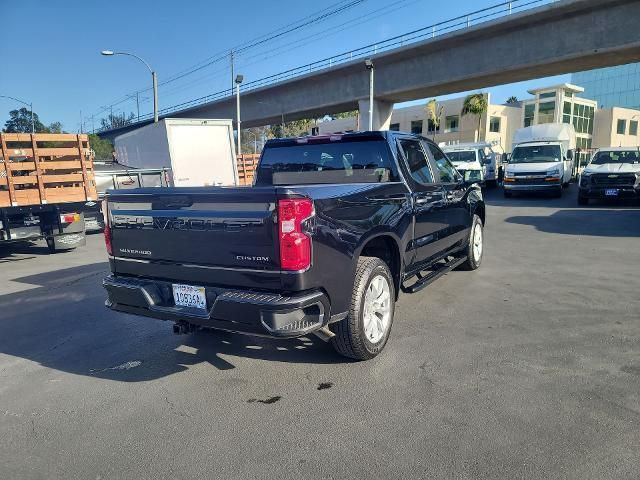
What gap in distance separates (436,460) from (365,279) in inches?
58.1

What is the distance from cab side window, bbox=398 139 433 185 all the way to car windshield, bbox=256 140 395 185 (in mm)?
306

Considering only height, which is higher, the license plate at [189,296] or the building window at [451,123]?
the building window at [451,123]

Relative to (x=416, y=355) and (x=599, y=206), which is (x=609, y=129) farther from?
(x=416, y=355)

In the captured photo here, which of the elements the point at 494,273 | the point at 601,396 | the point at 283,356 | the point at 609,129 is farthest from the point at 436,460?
the point at 609,129

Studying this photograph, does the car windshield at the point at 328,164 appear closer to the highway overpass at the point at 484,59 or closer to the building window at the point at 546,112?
the highway overpass at the point at 484,59

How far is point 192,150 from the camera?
15531mm

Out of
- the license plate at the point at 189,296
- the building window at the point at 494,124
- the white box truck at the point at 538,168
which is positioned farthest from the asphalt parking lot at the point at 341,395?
the building window at the point at 494,124

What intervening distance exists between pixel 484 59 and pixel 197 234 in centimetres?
2404

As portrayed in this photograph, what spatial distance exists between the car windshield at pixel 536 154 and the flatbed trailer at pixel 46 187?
656 inches

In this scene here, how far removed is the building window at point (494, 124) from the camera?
49.9 meters

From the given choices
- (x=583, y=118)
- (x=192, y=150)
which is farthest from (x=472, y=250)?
(x=583, y=118)

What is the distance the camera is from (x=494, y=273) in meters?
7.00

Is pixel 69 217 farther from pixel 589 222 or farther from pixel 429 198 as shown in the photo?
pixel 589 222

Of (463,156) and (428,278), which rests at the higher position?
(463,156)
